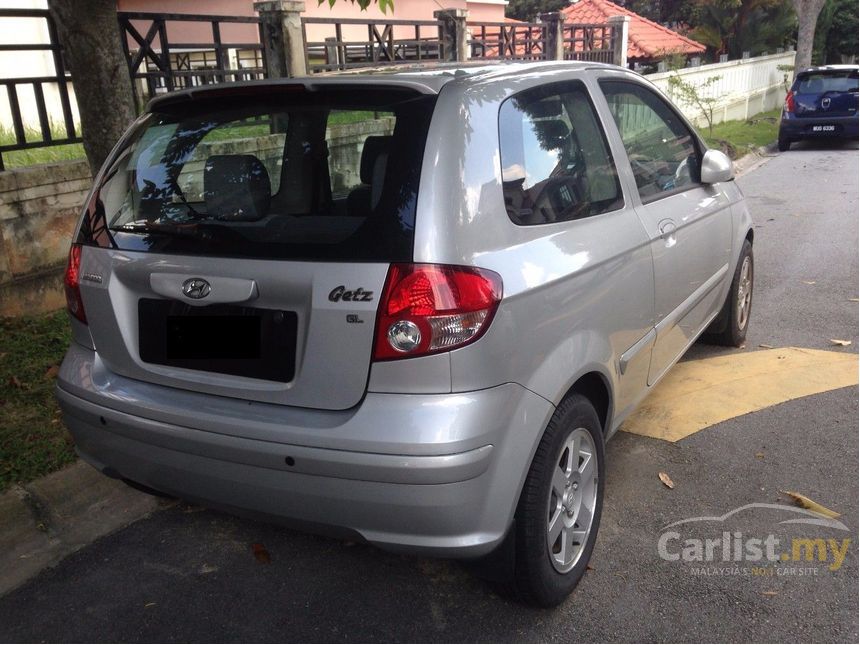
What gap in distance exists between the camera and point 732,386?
4684 mm

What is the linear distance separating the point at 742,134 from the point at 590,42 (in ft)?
15.1

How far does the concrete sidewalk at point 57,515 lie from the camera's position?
125 inches

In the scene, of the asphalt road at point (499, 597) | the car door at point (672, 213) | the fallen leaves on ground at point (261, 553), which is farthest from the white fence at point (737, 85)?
the fallen leaves on ground at point (261, 553)

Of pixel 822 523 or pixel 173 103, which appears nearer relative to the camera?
pixel 173 103

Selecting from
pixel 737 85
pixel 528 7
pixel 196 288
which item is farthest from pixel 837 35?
pixel 196 288

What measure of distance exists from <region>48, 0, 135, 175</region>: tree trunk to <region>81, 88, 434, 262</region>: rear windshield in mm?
1879

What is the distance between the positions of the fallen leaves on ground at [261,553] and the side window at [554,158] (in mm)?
1671

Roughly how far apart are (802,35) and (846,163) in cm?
1231

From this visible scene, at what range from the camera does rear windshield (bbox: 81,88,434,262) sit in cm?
238

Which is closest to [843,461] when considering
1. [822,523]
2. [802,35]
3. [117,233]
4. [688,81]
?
[822,523]

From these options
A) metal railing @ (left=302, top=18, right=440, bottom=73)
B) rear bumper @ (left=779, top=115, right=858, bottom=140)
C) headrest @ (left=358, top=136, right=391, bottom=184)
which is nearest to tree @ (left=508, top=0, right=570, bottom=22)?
rear bumper @ (left=779, top=115, right=858, bottom=140)

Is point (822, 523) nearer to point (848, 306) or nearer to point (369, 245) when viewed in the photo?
point (369, 245)

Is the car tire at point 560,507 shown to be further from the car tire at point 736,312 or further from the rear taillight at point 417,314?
the car tire at point 736,312

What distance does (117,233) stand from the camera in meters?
2.78
